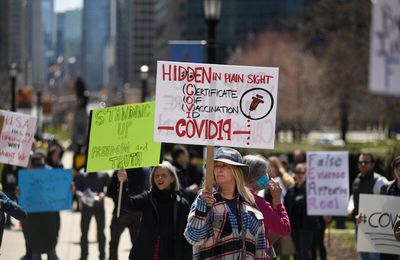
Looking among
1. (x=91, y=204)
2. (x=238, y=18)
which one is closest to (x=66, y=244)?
(x=91, y=204)

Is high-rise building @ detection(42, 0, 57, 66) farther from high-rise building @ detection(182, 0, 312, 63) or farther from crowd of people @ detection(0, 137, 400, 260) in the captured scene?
crowd of people @ detection(0, 137, 400, 260)

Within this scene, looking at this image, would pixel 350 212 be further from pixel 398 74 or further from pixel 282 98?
pixel 282 98

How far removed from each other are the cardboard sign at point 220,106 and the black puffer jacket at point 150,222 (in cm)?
98

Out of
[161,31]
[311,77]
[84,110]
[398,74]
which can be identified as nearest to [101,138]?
[398,74]

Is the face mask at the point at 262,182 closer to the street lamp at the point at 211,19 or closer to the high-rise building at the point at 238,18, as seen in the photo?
the street lamp at the point at 211,19

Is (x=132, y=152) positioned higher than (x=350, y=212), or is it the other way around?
(x=132, y=152)

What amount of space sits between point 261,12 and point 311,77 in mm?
67230


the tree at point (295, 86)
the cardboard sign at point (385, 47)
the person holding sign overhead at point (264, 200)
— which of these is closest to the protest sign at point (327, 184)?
the person holding sign overhead at point (264, 200)

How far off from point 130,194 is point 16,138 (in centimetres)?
207

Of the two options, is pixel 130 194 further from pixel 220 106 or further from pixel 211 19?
pixel 211 19

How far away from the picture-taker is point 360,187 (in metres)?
11.4

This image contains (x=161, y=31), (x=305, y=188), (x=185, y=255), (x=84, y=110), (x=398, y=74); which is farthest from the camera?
(x=161, y=31)

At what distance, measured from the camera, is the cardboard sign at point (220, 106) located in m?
7.30

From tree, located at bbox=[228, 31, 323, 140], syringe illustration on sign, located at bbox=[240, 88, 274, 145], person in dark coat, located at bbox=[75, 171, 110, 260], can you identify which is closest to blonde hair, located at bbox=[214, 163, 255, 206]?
syringe illustration on sign, located at bbox=[240, 88, 274, 145]
